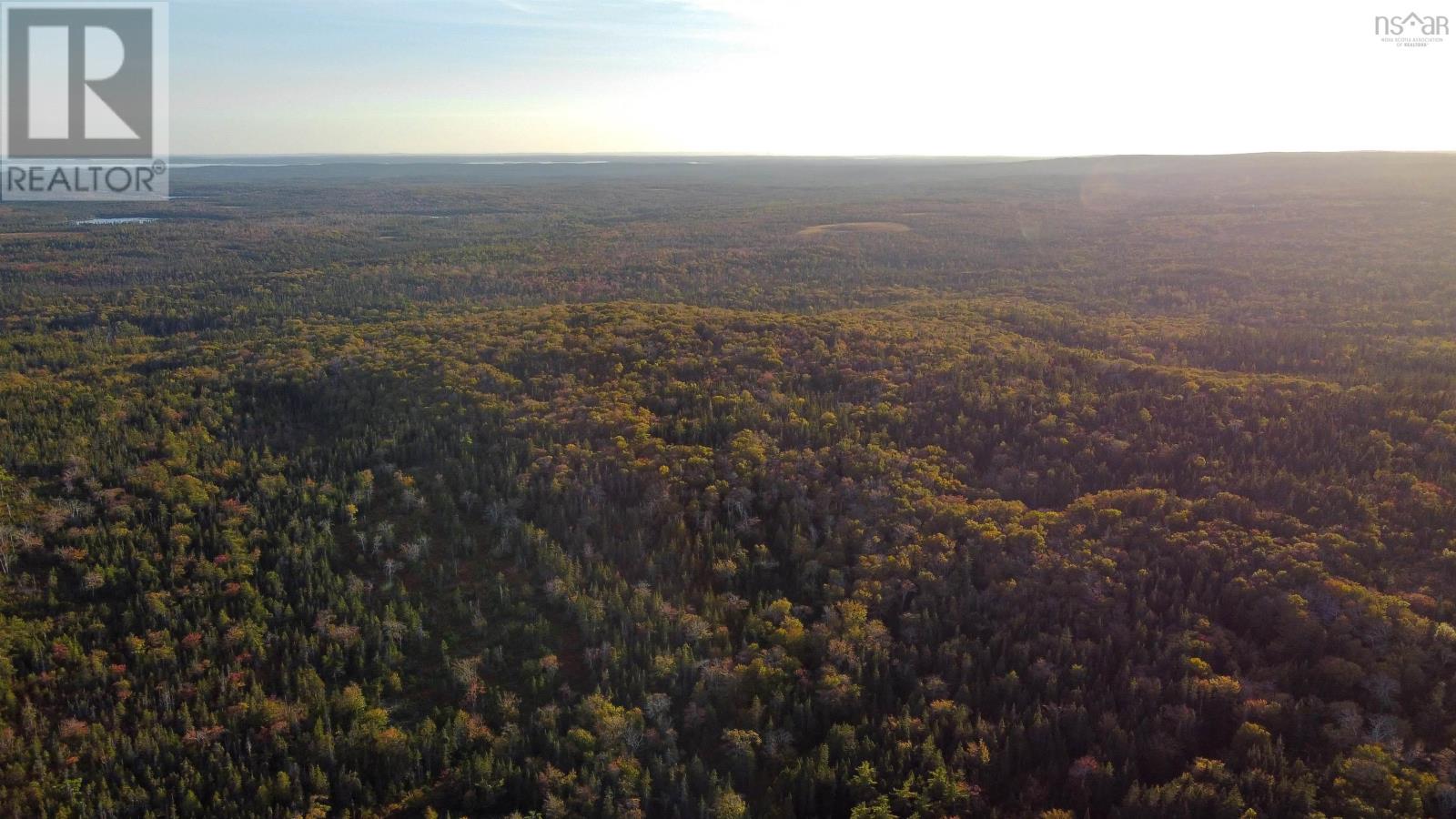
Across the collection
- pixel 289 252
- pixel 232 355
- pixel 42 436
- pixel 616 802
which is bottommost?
pixel 616 802

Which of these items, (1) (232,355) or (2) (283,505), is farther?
(1) (232,355)

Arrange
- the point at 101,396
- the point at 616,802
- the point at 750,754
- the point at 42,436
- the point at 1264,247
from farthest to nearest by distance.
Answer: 1. the point at 1264,247
2. the point at 101,396
3. the point at 42,436
4. the point at 750,754
5. the point at 616,802

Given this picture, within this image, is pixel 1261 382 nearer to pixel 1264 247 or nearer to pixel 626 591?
pixel 626 591

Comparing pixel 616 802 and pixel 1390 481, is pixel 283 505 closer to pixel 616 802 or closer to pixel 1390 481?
pixel 616 802

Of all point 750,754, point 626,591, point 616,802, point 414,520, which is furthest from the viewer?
point 414,520

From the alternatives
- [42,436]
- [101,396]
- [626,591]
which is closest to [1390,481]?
[626,591]

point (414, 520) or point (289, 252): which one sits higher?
point (289, 252)
